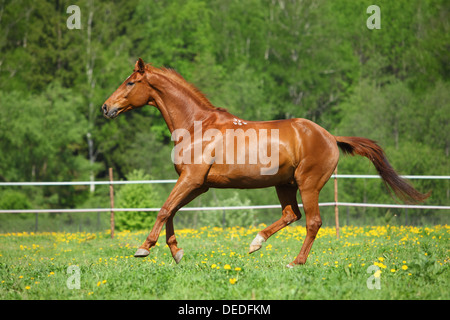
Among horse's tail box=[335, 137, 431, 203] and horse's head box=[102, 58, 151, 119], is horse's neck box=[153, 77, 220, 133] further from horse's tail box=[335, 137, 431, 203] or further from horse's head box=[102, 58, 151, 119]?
horse's tail box=[335, 137, 431, 203]

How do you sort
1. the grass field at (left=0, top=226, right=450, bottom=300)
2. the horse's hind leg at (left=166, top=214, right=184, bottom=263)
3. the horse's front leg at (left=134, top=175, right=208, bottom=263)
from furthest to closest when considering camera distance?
the horse's hind leg at (left=166, top=214, right=184, bottom=263), the horse's front leg at (left=134, top=175, right=208, bottom=263), the grass field at (left=0, top=226, right=450, bottom=300)

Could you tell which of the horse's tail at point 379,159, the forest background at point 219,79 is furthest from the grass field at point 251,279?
the forest background at point 219,79

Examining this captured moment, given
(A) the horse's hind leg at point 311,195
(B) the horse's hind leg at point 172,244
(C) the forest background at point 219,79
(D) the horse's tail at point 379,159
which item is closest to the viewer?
(B) the horse's hind leg at point 172,244

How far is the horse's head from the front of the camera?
6973mm

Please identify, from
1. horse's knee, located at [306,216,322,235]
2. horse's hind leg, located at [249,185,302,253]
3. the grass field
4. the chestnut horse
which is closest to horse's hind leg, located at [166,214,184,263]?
the chestnut horse

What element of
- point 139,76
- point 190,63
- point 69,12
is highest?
point 69,12

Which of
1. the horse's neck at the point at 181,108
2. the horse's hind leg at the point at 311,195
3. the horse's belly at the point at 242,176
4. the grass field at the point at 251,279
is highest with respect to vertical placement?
the horse's neck at the point at 181,108

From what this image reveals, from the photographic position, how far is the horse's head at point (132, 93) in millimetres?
6973

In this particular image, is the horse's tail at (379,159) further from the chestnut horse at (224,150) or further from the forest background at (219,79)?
the forest background at (219,79)

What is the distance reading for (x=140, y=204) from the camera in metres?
17.9

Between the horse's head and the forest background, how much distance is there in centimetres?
2191

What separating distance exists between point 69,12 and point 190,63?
32.1 ft
